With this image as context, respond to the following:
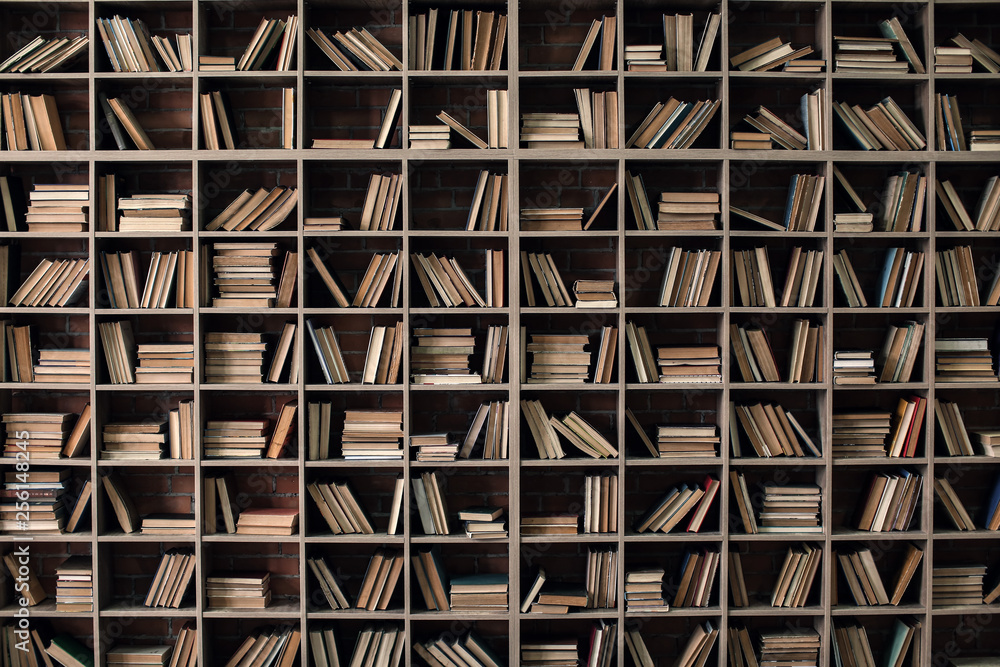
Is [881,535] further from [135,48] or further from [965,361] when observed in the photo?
[135,48]

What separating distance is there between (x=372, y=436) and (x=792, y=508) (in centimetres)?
171

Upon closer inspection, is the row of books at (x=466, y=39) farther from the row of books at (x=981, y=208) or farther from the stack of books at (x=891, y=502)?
the stack of books at (x=891, y=502)

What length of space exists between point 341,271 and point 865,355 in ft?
7.07

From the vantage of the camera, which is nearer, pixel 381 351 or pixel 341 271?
pixel 381 351

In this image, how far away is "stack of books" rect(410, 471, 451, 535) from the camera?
2672 mm

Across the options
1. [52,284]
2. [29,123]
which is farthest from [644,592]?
[29,123]

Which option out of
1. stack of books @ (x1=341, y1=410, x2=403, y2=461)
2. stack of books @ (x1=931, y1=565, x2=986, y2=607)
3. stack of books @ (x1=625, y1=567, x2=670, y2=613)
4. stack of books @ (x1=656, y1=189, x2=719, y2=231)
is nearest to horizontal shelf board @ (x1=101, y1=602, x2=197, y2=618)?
stack of books @ (x1=341, y1=410, x2=403, y2=461)

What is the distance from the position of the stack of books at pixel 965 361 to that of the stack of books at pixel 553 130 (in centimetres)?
169

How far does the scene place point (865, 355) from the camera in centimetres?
268

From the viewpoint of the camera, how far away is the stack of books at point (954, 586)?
278cm

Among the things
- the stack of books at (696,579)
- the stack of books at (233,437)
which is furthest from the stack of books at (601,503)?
the stack of books at (233,437)

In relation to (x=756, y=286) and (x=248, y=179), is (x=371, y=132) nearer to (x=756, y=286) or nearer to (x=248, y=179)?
(x=248, y=179)

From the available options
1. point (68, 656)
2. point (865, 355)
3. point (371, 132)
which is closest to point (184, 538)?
point (68, 656)

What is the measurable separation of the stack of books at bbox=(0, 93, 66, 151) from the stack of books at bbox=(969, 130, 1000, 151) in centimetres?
370
